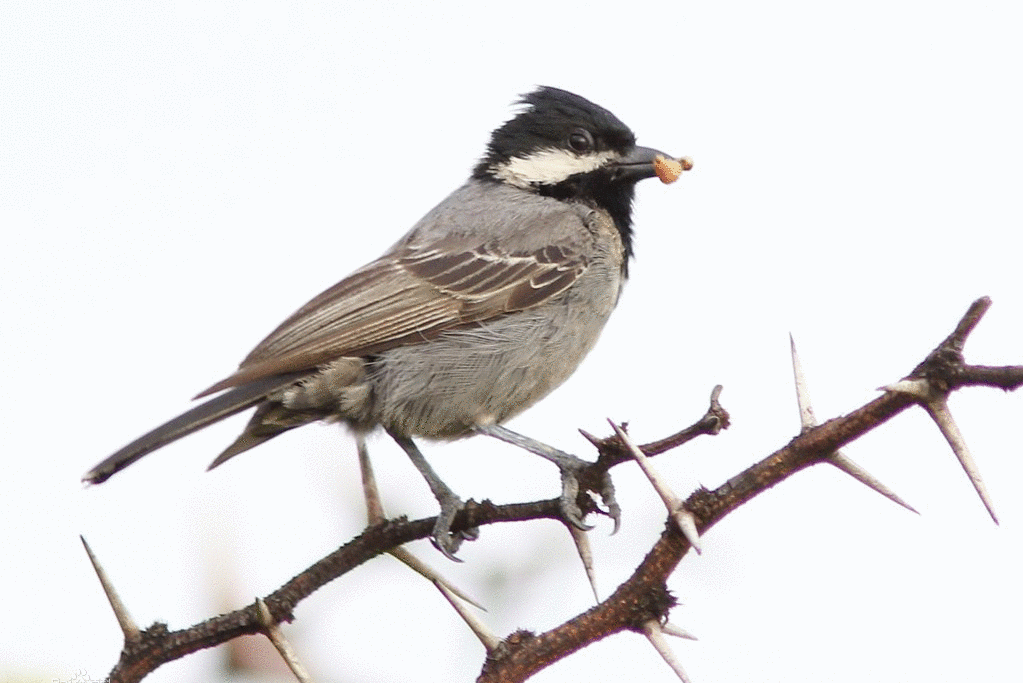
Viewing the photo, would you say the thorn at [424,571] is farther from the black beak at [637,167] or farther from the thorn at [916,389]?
the black beak at [637,167]

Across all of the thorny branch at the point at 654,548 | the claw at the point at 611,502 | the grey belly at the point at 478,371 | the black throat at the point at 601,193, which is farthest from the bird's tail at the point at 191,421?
the black throat at the point at 601,193

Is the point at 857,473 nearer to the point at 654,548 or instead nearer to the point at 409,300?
the point at 654,548

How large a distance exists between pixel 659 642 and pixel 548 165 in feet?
12.7

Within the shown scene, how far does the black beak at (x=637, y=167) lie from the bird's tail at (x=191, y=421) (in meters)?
2.00

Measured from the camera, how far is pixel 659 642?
7.72ft

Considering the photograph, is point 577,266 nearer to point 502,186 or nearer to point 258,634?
point 502,186

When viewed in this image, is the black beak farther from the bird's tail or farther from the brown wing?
the bird's tail

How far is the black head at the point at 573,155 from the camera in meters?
5.85

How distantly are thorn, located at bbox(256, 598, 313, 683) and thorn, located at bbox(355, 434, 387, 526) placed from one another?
18.9 inches

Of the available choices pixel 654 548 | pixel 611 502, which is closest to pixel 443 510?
pixel 611 502

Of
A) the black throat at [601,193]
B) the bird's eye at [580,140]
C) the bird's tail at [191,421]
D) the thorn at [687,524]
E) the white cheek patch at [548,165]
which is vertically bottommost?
the thorn at [687,524]

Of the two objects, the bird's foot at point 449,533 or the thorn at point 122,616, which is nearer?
the thorn at point 122,616

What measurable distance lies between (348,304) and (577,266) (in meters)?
1.03

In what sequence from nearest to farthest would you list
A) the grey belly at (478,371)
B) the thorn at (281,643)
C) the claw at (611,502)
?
the thorn at (281,643) < the claw at (611,502) < the grey belly at (478,371)
